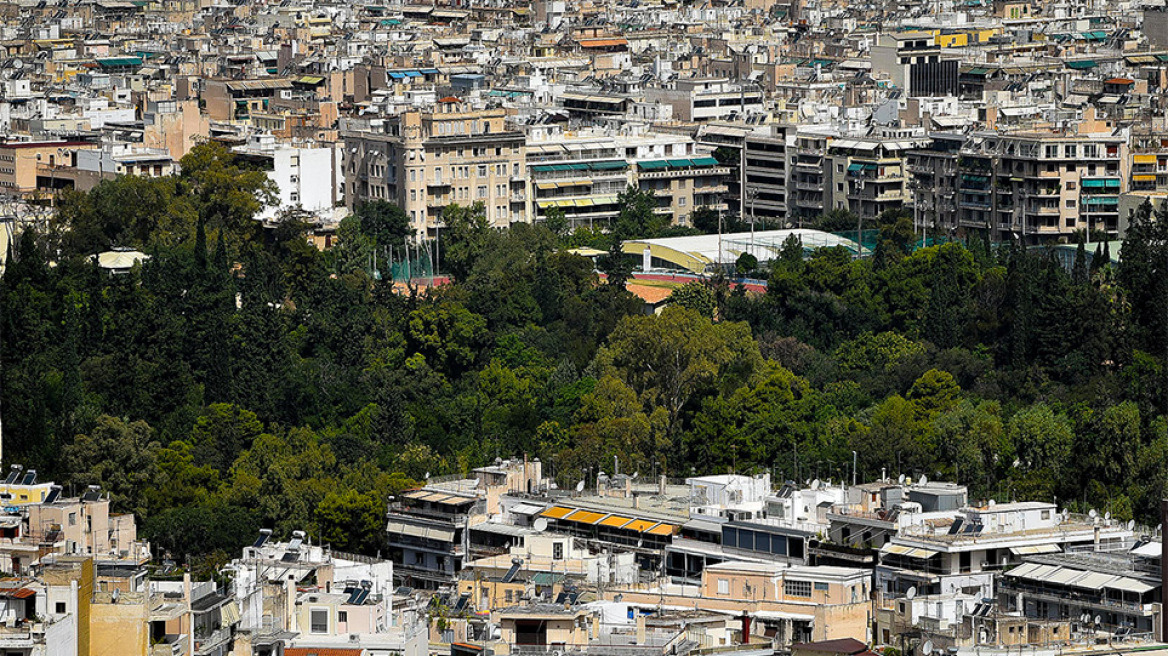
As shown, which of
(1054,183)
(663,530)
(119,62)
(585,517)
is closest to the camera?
(663,530)

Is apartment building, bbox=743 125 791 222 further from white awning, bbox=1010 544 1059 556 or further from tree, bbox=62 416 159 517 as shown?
white awning, bbox=1010 544 1059 556

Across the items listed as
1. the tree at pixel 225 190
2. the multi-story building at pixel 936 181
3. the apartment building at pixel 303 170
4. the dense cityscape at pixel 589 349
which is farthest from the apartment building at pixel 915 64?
A: the tree at pixel 225 190

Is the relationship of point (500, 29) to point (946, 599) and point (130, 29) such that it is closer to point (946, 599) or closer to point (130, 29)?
point (130, 29)

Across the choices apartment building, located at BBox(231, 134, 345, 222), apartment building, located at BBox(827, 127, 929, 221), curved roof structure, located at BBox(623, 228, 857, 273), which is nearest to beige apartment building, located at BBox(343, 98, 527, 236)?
apartment building, located at BBox(231, 134, 345, 222)

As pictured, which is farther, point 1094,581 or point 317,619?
point 1094,581

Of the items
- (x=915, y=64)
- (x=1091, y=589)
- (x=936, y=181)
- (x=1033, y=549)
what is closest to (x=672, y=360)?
(x=1033, y=549)

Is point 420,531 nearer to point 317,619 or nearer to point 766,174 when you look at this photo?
point 317,619
